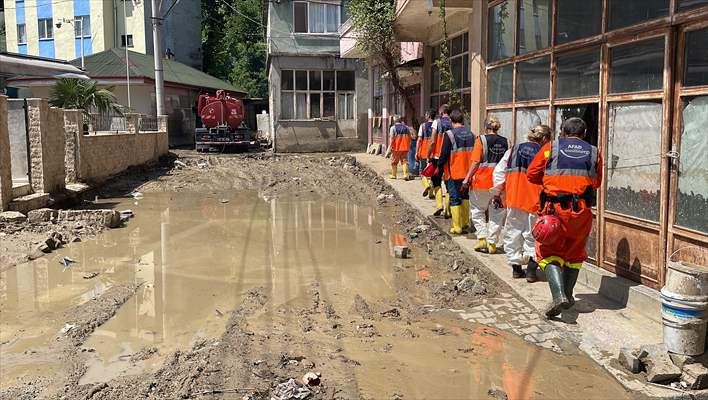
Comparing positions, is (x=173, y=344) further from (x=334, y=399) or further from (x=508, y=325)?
(x=508, y=325)

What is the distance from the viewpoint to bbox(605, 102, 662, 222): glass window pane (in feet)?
18.7

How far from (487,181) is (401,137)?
27.0ft

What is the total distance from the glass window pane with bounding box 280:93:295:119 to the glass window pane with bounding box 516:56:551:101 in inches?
790

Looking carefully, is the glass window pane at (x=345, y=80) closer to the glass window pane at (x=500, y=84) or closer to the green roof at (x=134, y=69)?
the green roof at (x=134, y=69)

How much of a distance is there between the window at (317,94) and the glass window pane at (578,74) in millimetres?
21411

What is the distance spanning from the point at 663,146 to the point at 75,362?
17.6 feet

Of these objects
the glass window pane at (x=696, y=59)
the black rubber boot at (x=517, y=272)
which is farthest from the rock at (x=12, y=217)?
the glass window pane at (x=696, y=59)

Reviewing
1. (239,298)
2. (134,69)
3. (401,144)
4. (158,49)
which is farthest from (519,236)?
(134,69)

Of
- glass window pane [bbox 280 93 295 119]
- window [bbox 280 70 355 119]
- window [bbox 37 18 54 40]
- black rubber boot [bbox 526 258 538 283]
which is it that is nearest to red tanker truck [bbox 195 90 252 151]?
glass window pane [bbox 280 93 295 119]

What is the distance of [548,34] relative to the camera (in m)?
7.76

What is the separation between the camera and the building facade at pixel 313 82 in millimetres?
27375

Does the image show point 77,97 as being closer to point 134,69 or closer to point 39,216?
point 134,69

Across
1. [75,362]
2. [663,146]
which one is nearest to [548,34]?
[663,146]

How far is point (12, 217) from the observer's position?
1034cm
